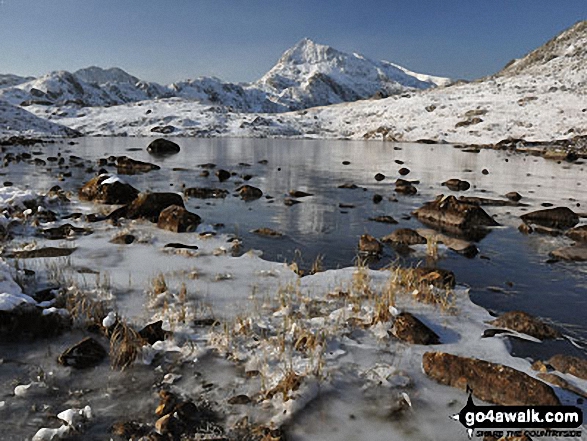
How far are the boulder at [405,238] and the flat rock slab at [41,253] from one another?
794cm

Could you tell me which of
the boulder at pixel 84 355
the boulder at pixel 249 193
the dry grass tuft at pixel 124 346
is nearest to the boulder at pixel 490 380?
the dry grass tuft at pixel 124 346

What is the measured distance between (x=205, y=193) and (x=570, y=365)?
15.1 m

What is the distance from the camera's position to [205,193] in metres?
17.6

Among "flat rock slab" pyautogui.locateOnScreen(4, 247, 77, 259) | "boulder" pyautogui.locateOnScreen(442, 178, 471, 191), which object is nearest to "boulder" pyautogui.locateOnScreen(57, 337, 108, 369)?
"flat rock slab" pyautogui.locateOnScreen(4, 247, 77, 259)

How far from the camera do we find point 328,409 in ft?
13.1

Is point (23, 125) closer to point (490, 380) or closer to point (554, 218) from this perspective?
point (554, 218)

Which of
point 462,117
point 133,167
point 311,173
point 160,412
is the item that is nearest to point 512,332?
point 160,412

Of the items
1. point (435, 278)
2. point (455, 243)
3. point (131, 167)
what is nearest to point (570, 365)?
point (435, 278)

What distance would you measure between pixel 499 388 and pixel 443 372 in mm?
586

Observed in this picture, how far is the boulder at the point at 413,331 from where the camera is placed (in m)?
5.34

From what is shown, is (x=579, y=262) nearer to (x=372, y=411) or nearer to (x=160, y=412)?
(x=372, y=411)

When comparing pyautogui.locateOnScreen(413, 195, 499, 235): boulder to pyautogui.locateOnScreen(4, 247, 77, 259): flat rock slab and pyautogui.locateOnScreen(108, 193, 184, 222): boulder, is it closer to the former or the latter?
pyautogui.locateOnScreen(108, 193, 184, 222): boulder

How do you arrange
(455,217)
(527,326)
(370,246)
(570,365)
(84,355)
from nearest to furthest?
(84,355), (570,365), (527,326), (370,246), (455,217)

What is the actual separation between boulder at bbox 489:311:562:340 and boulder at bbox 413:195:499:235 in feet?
20.6
